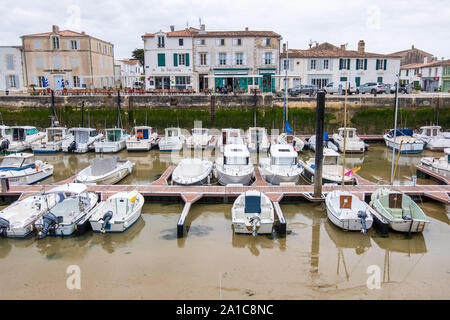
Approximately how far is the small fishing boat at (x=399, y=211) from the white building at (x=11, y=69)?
36298 mm

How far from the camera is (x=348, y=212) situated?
12453 mm

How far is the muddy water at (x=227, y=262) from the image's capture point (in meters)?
8.89

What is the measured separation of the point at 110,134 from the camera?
24.7 m

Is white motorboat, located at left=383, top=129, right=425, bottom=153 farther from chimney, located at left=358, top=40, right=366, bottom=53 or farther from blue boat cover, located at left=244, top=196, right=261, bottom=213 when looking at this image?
chimney, located at left=358, top=40, right=366, bottom=53

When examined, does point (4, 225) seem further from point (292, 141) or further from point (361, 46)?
point (361, 46)

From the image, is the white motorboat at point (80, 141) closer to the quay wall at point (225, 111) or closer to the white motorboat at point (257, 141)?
the quay wall at point (225, 111)

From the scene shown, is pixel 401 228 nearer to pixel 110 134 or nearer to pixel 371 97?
pixel 110 134

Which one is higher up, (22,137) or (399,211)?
(22,137)

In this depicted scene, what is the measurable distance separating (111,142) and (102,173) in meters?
7.89

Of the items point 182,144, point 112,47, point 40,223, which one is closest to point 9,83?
point 112,47

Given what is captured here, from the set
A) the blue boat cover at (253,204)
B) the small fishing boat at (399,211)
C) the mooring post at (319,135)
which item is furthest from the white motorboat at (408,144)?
the blue boat cover at (253,204)

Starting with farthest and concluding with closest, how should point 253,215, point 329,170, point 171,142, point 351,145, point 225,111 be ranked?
point 225,111
point 171,142
point 351,145
point 329,170
point 253,215

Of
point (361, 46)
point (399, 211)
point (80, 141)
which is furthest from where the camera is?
point (361, 46)

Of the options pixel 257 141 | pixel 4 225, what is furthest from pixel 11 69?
pixel 4 225
